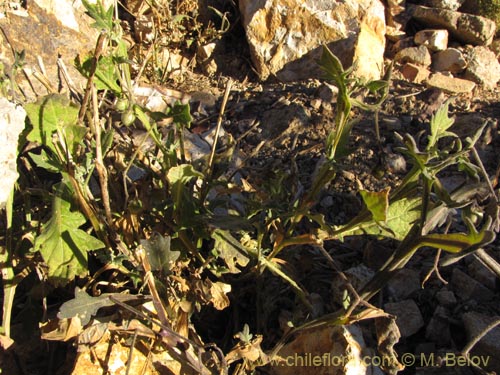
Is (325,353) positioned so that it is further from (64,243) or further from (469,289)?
(64,243)

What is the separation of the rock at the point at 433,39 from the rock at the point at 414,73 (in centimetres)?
23

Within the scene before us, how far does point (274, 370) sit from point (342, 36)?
1826 mm

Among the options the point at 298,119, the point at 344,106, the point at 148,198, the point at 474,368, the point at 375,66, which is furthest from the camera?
the point at 375,66

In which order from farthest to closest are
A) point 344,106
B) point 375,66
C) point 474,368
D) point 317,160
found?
point 375,66 < point 317,160 < point 474,368 < point 344,106

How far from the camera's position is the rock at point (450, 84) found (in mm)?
2635

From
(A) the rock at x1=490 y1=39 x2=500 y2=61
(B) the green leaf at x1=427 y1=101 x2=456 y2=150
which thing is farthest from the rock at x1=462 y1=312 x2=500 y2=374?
(A) the rock at x1=490 y1=39 x2=500 y2=61

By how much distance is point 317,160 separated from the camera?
213 cm

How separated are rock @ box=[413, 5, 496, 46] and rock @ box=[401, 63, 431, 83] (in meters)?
0.43

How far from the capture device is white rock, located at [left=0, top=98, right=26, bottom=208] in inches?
52.6

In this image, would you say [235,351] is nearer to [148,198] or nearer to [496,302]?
[148,198]

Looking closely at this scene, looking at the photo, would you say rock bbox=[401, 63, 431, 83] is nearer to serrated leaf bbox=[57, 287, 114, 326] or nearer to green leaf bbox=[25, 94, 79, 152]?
green leaf bbox=[25, 94, 79, 152]

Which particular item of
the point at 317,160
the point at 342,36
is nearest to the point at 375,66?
the point at 342,36

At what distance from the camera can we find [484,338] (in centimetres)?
146

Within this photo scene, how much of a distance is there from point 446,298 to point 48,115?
1.25 m
